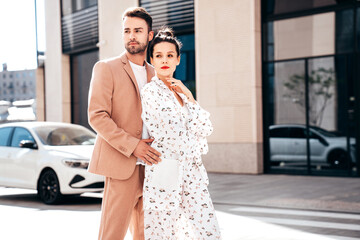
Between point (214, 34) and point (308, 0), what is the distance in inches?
103

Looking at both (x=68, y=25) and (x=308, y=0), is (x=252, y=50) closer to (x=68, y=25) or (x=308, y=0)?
(x=308, y=0)

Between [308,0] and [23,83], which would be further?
[23,83]

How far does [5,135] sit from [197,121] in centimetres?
816

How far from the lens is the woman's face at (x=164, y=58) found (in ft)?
11.8

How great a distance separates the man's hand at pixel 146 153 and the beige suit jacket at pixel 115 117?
0.10ft

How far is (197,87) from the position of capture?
15258 millimetres

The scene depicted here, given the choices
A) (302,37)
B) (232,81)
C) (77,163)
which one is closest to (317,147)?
(302,37)

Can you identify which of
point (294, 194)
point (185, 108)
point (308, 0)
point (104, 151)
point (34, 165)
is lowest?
point (294, 194)

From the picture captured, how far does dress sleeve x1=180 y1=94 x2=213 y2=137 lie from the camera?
3562mm

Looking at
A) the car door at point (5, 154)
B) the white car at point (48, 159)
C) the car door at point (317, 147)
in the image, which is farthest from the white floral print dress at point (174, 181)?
the car door at point (317, 147)

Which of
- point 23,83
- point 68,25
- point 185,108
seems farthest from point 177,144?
point 23,83

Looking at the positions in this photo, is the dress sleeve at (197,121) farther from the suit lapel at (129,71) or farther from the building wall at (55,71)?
the building wall at (55,71)

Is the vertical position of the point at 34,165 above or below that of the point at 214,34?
below

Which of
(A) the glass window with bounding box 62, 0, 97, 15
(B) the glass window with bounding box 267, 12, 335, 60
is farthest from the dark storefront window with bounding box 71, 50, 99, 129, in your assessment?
(B) the glass window with bounding box 267, 12, 335, 60
